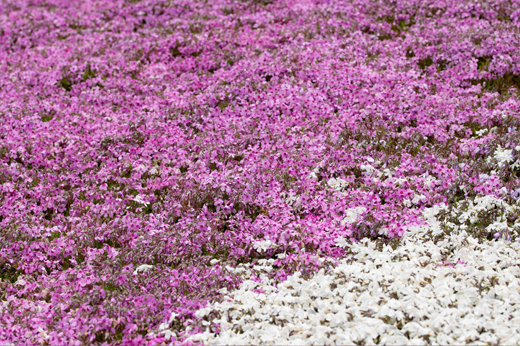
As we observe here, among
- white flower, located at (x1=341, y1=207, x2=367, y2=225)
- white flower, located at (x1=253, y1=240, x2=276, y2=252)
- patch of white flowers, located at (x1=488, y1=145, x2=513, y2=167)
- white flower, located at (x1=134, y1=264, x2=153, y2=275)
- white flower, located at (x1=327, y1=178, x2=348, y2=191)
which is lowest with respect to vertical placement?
white flower, located at (x1=134, y1=264, x2=153, y2=275)

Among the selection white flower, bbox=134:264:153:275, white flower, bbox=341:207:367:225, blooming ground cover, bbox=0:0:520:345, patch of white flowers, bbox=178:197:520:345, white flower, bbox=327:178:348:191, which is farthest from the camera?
white flower, bbox=327:178:348:191

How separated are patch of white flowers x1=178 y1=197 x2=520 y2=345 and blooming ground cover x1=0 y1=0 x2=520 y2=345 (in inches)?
1.0

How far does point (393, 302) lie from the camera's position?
20.5 feet

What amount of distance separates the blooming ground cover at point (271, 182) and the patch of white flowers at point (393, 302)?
3 centimetres

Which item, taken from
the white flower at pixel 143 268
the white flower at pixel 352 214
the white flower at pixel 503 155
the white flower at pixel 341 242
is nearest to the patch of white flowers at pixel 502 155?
the white flower at pixel 503 155

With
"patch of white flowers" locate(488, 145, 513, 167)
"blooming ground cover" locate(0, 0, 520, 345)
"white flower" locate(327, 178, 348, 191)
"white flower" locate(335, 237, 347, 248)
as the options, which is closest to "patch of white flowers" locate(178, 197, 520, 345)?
"blooming ground cover" locate(0, 0, 520, 345)

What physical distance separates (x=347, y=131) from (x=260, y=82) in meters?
3.05

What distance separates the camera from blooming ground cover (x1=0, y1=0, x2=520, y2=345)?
6.66m

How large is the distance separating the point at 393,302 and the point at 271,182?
3.56m

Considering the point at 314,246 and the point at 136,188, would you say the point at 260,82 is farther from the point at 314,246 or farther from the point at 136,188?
the point at 314,246

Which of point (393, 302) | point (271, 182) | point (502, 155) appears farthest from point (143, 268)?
point (502, 155)

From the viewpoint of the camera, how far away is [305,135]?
1056cm

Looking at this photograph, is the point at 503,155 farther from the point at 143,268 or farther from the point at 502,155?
the point at 143,268

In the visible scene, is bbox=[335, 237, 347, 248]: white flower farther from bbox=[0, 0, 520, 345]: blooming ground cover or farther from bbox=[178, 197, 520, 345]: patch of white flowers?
bbox=[178, 197, 520, 345]: patch of white flowers
